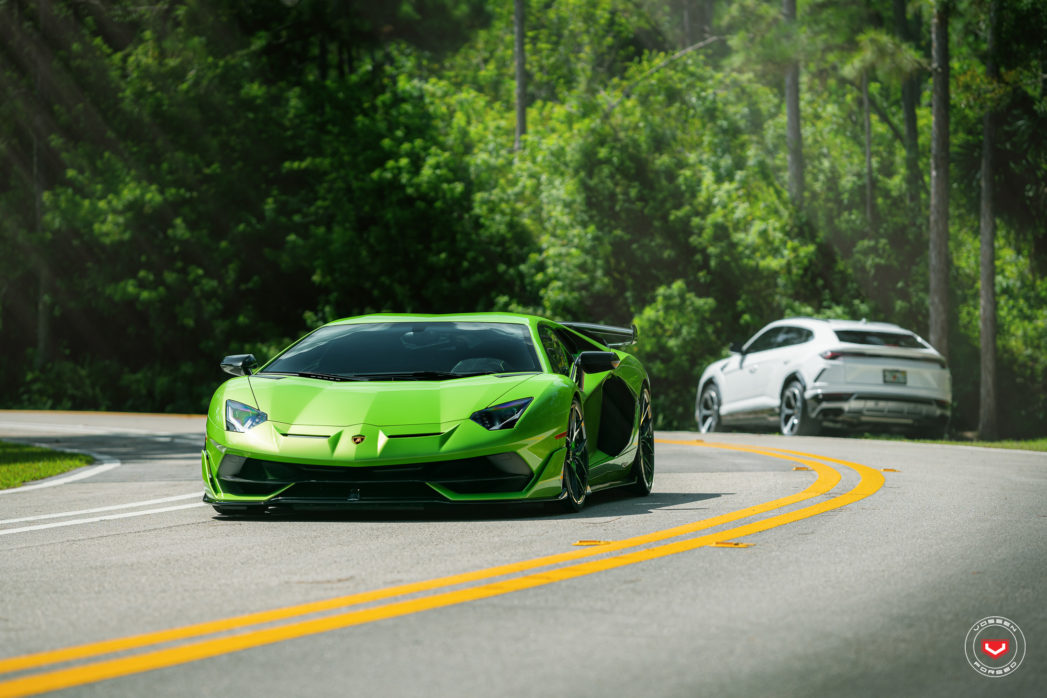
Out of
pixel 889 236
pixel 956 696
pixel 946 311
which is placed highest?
pixel 889 236

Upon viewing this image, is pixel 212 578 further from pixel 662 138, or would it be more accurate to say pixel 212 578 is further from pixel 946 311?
pixel 662 138

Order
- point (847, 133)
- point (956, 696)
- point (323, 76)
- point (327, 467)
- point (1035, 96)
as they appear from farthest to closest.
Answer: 1. point (847, 133)
2. point (323, 76)
3. point (1035, 96)
4. point (327, 467)
5. point (956, 696)

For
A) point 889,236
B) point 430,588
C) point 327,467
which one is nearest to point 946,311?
point 889,236

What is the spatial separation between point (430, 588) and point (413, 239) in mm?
28276

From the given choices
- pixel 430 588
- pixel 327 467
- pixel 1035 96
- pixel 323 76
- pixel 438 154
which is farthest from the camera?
pixel 323 76

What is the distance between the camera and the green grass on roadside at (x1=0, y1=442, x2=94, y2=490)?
40.6 feet

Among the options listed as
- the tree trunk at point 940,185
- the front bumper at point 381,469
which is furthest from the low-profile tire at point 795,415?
the front bumper at point 381,469

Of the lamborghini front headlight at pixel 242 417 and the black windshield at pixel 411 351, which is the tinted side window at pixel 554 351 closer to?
the black windshield at pixel 411 351

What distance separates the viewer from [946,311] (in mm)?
27375

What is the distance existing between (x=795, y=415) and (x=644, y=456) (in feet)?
31.8

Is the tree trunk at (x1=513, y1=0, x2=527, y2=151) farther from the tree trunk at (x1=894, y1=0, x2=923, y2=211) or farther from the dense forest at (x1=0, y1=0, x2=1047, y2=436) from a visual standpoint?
the tree trunk at (x1=894, y1=0, x2=923, y2=211)

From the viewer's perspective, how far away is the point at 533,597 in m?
5.47

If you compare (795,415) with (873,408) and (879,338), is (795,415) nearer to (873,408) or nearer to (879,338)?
(873,408)

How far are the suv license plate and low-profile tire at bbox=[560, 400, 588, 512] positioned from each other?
10812 mm
